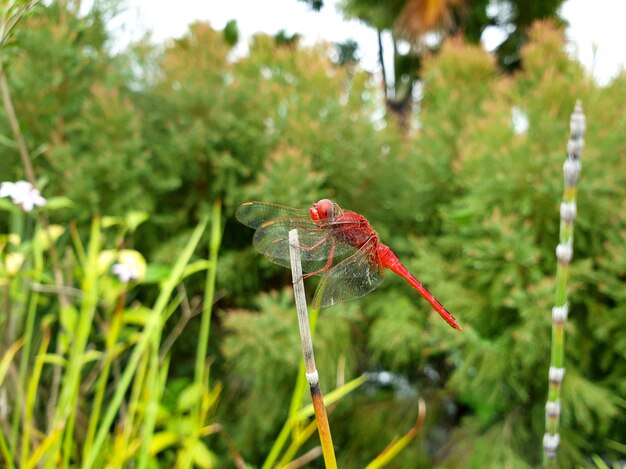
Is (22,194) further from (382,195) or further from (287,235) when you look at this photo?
(382,195)

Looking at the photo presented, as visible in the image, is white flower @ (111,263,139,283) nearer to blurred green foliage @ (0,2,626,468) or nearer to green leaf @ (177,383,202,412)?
green leaf @ (177,383,202,412)

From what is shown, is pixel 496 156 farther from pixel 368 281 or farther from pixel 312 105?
pixel 368 281

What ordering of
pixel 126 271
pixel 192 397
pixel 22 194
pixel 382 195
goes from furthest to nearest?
1. pixel 382 195
2. pixel 192 397
3. pixel 126 271
4. pixel 22 194

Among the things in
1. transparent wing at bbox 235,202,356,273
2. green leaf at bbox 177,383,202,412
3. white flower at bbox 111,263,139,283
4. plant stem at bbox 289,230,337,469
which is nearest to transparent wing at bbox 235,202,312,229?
transparent wing at bbox 235,202,356,273

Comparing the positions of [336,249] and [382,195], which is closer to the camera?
[336,249]

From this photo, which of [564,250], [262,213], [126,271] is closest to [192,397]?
[126,271]

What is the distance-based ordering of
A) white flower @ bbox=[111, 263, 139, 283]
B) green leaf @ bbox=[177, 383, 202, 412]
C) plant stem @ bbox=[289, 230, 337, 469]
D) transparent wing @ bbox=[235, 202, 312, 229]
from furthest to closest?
green leaf @ bbox=[177, 383, 202, 412]
white flower @ bbox=[111, 263, 139, 283]
transparent wing @ bbox=[235, 202, 312, 229]
plant stem @ bbox=[289, 230, 337, 469]

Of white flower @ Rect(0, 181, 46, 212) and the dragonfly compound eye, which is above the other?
white flower @ Rect(0, 181, 46, 212)

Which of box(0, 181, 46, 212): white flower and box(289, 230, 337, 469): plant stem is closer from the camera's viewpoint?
box(289, 230, 337, 469): plant stem
